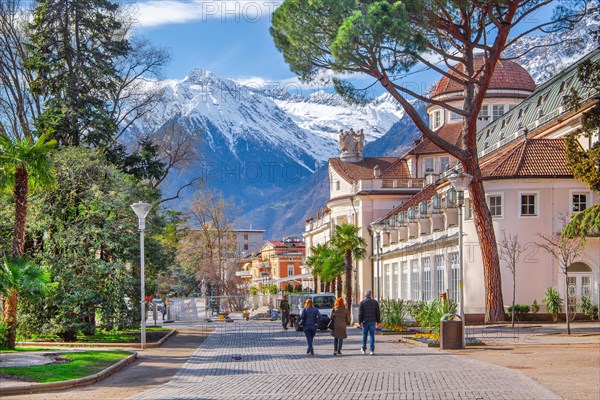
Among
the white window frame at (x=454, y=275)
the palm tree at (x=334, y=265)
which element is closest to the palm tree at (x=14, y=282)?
the white window frame at (x=454, y=275)

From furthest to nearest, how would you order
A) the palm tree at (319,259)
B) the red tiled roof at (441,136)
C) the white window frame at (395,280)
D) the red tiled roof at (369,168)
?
the red tiled roof at (369,168) < the red tiled roof at (441,136) < the palm tree at (319,259) < the white window frame at (395,280)

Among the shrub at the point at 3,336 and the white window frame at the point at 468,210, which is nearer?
the shrub at the point at 3,336

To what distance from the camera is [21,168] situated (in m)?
25.8

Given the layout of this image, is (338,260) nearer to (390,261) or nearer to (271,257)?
(390,261)

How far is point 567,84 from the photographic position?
5106 centimetres

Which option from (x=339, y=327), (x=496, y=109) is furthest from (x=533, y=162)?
(x=496, y=109)

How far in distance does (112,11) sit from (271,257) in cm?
10244

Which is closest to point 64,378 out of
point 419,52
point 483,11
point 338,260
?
point 419,52

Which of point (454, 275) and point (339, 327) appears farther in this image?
point (454, 275)

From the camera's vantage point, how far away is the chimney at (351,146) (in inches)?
3356

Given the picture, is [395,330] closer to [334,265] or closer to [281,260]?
[334,265]

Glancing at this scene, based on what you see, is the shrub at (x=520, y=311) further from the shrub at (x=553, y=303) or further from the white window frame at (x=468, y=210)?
the white window frame at (x=468, y=210)

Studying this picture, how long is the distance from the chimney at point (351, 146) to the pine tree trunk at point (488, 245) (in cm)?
4477

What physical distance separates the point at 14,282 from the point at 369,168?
206 feet
